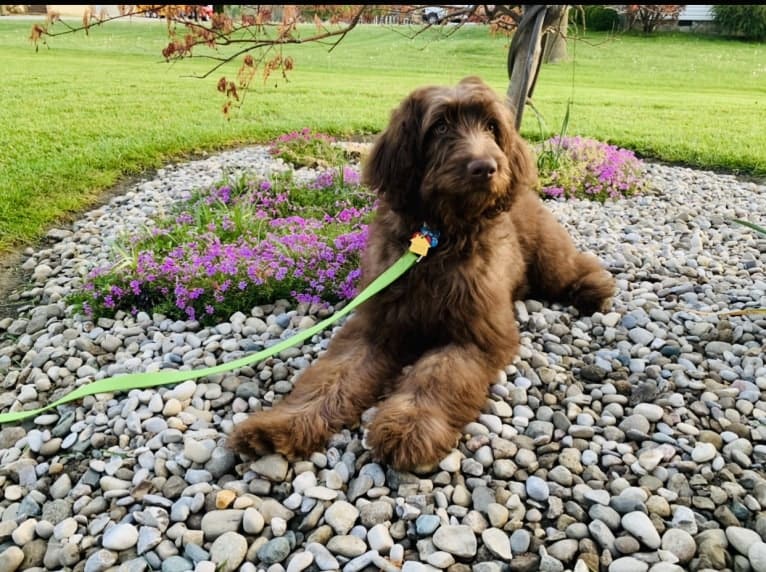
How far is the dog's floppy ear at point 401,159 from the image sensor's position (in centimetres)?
311

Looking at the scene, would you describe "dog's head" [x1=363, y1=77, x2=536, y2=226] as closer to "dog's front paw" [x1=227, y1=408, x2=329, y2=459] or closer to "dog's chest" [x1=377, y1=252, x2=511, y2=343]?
"dog's chest" [x1=377, y1=252, x2=511, y2=343]

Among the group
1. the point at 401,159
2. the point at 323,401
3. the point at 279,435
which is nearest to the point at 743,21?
the point at 401,159

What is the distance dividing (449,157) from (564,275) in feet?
5.68

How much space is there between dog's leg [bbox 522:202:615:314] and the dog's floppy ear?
1426mm

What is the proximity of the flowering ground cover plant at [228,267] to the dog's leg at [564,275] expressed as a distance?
124 cm

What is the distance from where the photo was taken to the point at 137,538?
2.44 m

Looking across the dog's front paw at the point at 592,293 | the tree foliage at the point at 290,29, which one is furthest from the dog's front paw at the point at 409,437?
the tree foliage at the point at 290,29

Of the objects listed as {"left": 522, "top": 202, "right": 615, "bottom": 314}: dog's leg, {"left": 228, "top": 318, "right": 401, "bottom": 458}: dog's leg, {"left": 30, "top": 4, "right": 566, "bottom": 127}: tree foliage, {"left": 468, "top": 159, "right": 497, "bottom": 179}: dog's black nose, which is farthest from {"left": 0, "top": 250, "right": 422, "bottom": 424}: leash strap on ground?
{"left": 30, "top": 4, "right": 566, "bottom": 127}: tree foliage

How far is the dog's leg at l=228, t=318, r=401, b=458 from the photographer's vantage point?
9.09 feet

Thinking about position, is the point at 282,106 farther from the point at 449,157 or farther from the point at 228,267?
the point at 449,157

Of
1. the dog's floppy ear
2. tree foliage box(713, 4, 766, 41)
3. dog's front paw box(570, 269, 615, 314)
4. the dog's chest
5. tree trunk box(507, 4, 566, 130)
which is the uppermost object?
tree foliage box(713, 4, 766, 41)

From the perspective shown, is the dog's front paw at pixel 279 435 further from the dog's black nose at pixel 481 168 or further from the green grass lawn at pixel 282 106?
the green grass lawn at pixel 282 106

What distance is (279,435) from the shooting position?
2.76 m

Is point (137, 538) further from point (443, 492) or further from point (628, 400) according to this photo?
point (628, 400)
